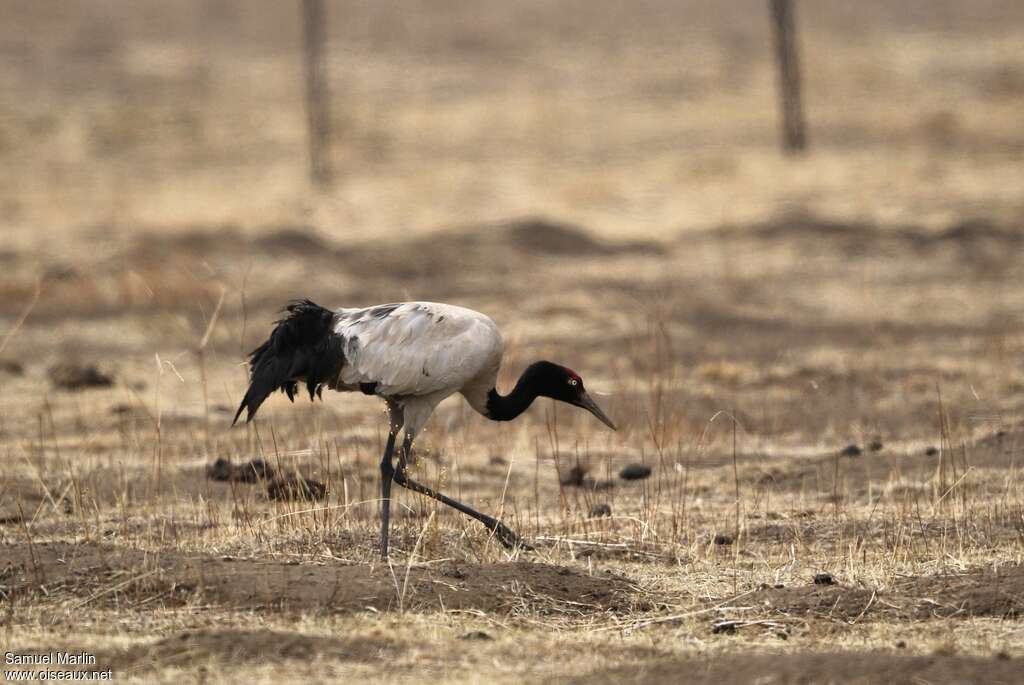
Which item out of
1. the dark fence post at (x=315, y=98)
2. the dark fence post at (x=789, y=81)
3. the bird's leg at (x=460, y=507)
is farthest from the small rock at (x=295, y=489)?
the dark fence post at (x=315, y=98)

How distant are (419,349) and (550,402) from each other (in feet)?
16.2

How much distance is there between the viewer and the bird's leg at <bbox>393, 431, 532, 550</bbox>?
287 inches

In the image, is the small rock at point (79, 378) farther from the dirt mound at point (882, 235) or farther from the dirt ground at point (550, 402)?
the dirt mound at point (882, 235)

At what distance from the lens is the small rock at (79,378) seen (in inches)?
517

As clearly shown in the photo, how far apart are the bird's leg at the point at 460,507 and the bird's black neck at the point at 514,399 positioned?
52cm

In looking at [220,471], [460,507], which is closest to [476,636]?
[460,507]

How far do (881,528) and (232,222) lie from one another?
60.3ft

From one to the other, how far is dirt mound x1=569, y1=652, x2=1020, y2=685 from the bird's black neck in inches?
106

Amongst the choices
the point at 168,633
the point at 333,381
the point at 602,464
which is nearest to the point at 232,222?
the point at 602,464

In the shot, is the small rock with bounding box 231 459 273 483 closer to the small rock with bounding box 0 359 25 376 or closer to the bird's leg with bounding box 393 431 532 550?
the bird's leg with bounding box 393 431 532 550

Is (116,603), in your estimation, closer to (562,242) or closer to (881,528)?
(881,528)

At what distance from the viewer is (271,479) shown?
8.97 meters

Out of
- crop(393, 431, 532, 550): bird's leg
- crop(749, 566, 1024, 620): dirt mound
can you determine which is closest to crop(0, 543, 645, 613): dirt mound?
crop(393, 431, 532, 550): bird's leg

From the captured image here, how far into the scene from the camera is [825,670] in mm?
5156
